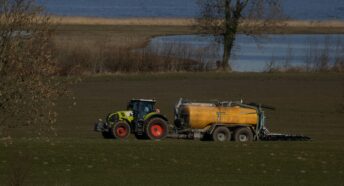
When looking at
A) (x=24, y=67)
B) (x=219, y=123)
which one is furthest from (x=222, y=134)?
(x=24, y=67)

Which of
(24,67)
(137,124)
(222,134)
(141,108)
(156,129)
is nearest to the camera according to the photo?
(24,67)

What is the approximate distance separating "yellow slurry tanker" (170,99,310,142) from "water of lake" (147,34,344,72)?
26.6 meters

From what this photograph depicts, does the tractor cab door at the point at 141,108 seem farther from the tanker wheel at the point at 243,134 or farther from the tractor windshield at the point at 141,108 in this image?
the tanker wheel at the point at 243,134

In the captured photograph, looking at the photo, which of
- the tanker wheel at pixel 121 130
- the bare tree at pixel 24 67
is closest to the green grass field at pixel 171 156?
the bare tree at pixel 24 67

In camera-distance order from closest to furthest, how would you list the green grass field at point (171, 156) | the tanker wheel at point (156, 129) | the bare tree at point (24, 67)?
the bare tree at point (24, 67), the green grass field at point (171, 156), the tanker wheel at point (156, 129)

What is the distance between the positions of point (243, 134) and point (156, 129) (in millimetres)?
Answer: 2709

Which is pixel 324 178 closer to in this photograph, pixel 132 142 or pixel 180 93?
pixel 132 142

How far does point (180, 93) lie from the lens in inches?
1737

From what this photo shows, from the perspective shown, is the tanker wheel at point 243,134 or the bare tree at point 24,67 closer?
the bare tree at point 24,67

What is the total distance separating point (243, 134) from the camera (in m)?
29.8

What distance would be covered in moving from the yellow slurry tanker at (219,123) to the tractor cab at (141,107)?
89 cm

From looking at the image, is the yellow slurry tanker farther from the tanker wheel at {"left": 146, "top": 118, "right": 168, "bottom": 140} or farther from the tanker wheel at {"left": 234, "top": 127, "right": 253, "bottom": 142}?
the tanker wheel at {"left": 146, "top": 118, "right": 168, "bottom": 140}

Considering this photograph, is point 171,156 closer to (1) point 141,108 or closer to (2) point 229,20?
(1) point 141,108

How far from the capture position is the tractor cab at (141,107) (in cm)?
2972
